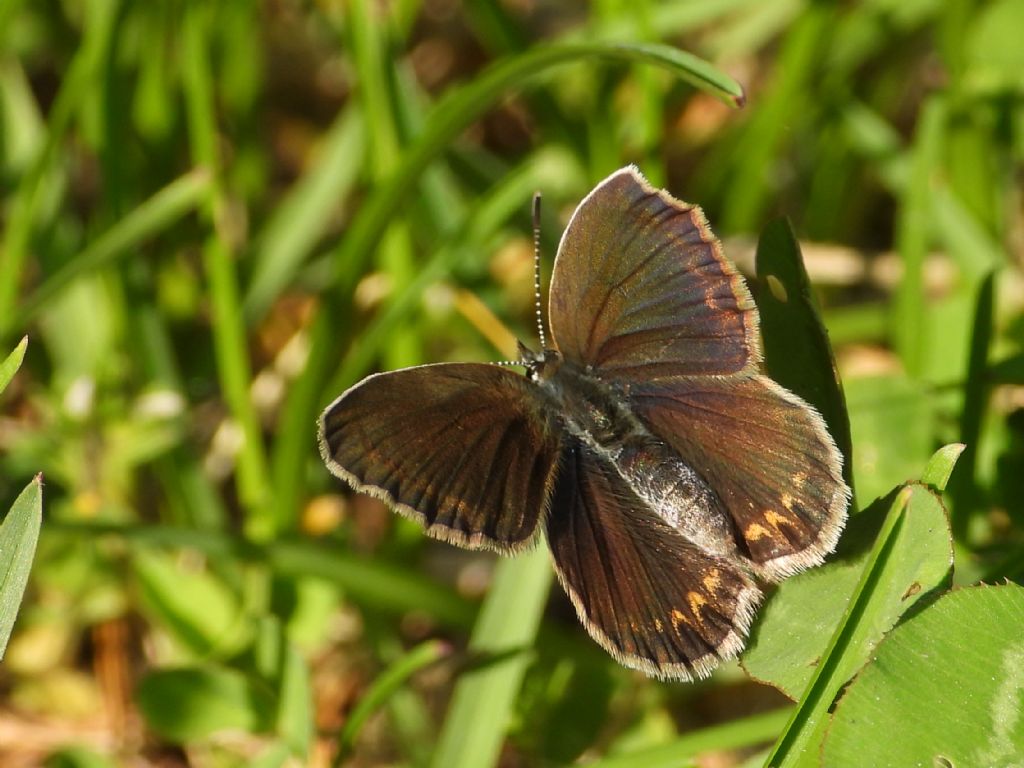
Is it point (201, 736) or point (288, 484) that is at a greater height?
point (288, 484)

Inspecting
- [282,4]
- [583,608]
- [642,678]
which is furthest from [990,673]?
[282,4]

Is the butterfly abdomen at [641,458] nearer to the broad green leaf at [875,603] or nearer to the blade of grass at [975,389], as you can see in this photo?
the broad green leaf at [875,603]

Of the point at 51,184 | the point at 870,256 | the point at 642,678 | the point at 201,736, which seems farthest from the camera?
the point at 870,256

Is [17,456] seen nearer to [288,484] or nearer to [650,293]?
[288,484]

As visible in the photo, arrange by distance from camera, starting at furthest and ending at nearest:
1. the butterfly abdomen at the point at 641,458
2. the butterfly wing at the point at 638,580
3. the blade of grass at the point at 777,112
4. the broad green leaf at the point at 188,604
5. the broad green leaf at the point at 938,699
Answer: the blade of grass at the point at 777,112
the broad green leaf at the point at 188,604
the butterfly abdomen at the point at 641,458
the butterfly wing at the point at 638,580
the broad green leaf at the point at 938,699

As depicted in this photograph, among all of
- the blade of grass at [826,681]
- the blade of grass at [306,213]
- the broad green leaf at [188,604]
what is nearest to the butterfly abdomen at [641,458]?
the blade of grass at [826,681]

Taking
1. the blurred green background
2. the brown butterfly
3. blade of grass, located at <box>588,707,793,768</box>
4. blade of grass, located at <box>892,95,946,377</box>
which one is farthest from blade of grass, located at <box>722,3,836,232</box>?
blade of grass, located at <box>588,707,793,768</box>
